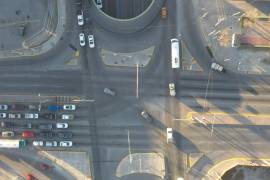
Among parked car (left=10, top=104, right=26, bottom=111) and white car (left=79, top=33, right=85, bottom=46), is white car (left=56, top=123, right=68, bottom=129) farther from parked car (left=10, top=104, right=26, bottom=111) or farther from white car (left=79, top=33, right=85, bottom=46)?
white car (left=79, top=33, right=85, bottom=46)

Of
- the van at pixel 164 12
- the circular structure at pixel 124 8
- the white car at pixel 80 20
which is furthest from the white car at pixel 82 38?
the van at pixel 164 12

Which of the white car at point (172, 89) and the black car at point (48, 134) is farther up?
the white car at point (172, 89)

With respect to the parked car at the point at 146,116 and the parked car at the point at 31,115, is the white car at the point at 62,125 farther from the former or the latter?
the parked car at the point at 146,116

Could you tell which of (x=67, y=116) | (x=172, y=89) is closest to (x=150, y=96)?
(x=172, y=89)

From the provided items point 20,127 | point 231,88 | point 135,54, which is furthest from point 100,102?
point 231,88

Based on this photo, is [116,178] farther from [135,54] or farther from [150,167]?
[135,54]

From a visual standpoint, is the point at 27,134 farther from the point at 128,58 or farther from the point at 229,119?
the point at 229,119

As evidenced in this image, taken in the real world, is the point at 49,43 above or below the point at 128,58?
above
